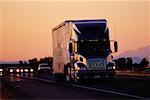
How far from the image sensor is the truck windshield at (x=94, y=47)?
122 feet

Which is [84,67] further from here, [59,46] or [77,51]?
[59,46]

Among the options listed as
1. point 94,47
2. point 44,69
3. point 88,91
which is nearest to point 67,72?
point 94,47

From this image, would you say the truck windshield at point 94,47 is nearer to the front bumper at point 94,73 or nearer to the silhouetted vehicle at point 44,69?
the front bumper at point 94,73

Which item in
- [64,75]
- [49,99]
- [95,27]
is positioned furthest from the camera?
[64,75]

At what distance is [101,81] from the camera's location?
38.6 m

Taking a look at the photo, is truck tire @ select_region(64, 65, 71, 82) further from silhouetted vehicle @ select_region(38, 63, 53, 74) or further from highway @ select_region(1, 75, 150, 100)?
silhouetted vehicle @ select_region(38, 63, 53, 74)

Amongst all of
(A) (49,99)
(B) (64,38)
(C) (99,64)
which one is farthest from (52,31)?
(A) (49,99)

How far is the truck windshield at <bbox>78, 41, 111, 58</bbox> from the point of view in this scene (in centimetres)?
3719

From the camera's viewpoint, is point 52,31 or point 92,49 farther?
point 52,31

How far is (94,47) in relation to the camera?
37.4 meters

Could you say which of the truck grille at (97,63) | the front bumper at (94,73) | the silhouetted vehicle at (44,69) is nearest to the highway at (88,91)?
the front bumper at (94,73)

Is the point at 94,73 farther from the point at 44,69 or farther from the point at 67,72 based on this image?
the point at 44,69

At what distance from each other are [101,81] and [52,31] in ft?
25.9

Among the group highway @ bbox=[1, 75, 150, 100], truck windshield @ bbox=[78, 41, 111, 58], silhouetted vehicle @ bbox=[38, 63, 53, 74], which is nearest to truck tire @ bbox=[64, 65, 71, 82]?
highway @ bbox=[1, 75, 150, 100]
